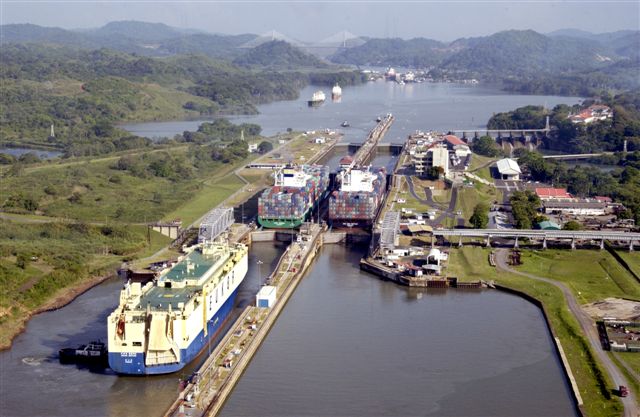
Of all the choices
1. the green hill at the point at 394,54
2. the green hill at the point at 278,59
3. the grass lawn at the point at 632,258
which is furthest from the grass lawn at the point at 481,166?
the green hill at the point at 394,54

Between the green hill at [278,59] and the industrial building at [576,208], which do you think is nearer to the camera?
the industrial building at [576,208]

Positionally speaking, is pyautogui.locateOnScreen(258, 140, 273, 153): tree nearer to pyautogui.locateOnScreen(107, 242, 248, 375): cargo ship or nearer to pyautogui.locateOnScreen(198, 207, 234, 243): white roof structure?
pyautogui.locateOnScreen(198, 207, 234, 243): white roof structure

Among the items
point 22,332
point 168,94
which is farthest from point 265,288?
point 168,94

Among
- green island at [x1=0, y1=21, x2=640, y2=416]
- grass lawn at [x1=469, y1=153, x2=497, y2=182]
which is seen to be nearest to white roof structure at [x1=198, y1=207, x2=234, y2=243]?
green island at [x1=0, y1=21, x2=640, y2=416]

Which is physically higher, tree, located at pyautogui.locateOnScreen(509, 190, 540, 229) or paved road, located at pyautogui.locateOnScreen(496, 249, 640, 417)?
tree, located at pyautogui.locateOnScreen(509, 190, 540, 229)

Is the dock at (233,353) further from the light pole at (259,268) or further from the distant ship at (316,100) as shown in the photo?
the distant ship at (316,100)

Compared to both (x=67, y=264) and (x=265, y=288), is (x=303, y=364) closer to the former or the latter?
(x=265, y=288)

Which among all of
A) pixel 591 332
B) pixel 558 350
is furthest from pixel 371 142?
pixel 558 350
